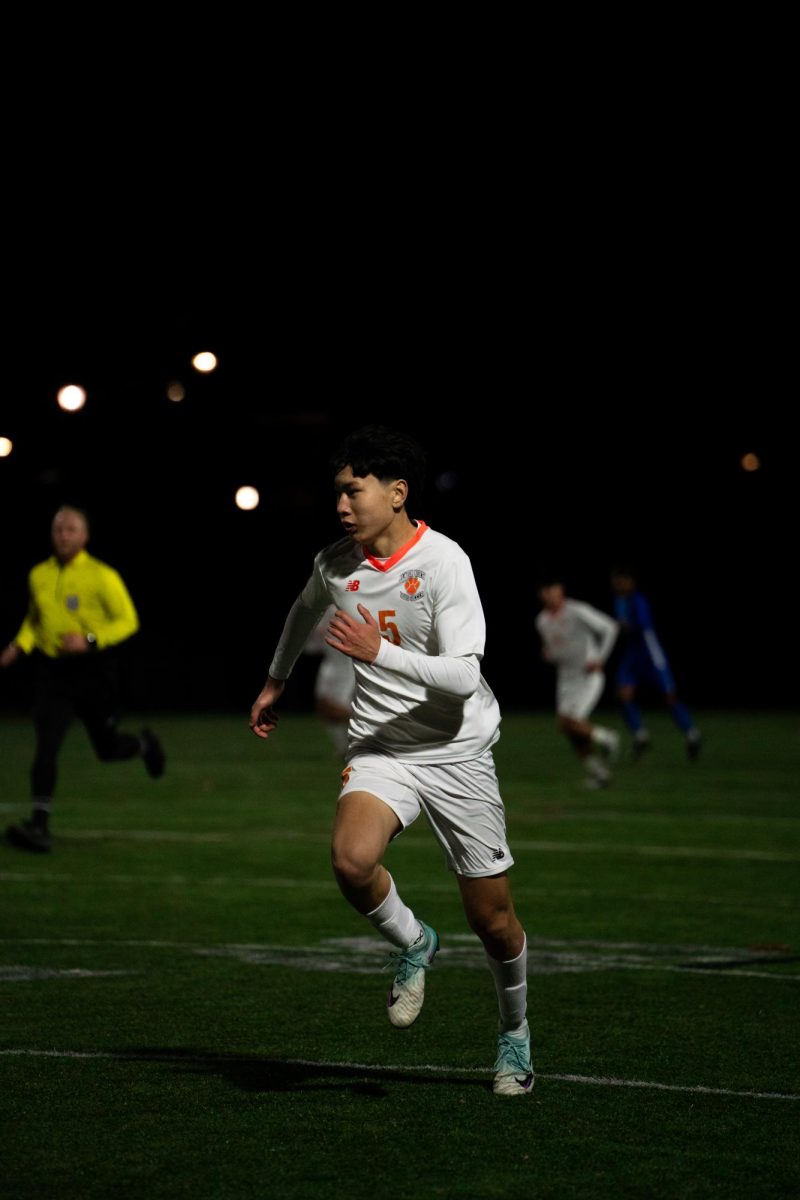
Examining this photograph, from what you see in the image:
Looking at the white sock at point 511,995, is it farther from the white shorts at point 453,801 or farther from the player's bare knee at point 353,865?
the player's bare knee at point 353,865

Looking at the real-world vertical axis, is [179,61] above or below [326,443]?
above

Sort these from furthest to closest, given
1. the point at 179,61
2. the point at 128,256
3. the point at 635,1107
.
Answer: the point at 128,256 → the point at 179,61 → the point at 635,1107

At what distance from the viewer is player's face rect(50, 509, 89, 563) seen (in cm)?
1387

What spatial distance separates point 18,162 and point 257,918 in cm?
1677

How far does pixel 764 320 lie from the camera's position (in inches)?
1332

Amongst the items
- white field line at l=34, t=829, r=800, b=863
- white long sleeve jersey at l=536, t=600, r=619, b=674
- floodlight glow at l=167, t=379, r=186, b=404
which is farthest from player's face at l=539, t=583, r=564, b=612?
floodlight glow at l=167, t=379, r=186, b=404

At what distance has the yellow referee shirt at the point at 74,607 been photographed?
548 inches

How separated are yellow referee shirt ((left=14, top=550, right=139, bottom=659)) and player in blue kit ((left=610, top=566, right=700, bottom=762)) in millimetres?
11353

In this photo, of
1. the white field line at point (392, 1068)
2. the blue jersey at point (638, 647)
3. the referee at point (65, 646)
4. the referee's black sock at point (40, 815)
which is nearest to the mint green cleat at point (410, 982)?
the white field line at point (392, 1068)

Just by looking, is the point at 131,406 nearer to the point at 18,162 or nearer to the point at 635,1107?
the point at 18,162

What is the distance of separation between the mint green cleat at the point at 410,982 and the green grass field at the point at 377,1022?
0.27m

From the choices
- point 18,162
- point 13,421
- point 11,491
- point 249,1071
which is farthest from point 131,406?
point 249,1071

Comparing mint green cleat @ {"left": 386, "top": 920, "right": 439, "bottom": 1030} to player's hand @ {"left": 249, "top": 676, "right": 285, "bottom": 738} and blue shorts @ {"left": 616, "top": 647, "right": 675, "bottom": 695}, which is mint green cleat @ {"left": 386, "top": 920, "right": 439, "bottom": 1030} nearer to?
player's hand @ {"left": 249, "top": 676, "right": 285, "bottom": 738}

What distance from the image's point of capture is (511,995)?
20.6 feet
